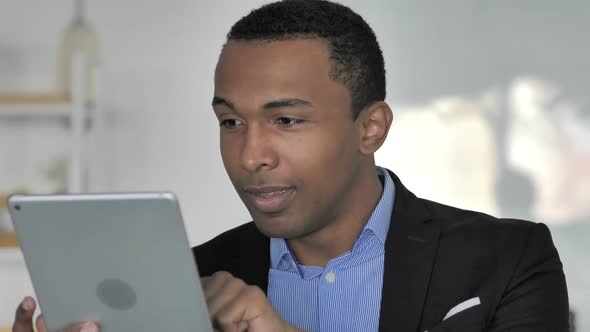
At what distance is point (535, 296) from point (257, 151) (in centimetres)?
53

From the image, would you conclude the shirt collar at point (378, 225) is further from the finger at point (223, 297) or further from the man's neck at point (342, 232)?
the finger at point (223, 297)

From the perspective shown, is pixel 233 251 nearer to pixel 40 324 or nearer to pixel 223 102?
pixel 223 102

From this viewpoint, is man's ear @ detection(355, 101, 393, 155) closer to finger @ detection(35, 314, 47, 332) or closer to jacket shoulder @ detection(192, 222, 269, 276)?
jacket shoulder @ detection(192, 222, 269, 276)

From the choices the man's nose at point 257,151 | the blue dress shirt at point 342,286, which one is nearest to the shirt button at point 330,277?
the blue dress shirt at point 342,286

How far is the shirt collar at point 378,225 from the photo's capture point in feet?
5.86

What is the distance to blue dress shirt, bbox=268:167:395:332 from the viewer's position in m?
1.76

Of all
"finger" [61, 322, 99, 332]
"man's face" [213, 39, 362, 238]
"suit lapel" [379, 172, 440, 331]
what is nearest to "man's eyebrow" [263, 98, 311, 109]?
"man's face" [213, 39, 362, 238]

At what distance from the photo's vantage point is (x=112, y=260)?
50.6 inches

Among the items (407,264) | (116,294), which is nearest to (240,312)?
(116,294)

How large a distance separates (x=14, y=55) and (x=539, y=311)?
3.00 m

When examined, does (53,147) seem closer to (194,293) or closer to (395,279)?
(395,279)

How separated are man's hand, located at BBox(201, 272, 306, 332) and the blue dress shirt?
0.32 meters

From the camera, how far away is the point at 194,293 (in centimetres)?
129

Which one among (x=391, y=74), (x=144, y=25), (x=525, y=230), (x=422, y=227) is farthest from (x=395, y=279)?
(x=144, y=25)
